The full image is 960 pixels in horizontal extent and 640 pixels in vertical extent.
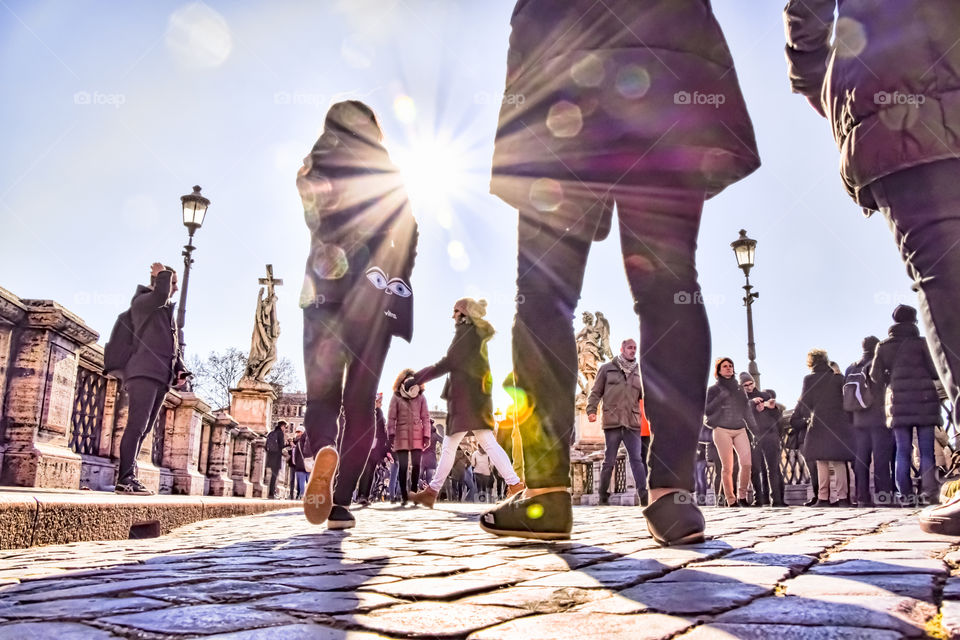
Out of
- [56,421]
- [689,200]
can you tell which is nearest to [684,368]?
[689,200]

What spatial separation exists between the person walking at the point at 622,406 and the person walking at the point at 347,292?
18.8ft

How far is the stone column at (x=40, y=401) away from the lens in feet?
25.1

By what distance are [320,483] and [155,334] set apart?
5085 millimetres

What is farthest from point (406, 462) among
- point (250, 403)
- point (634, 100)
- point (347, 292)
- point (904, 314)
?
point (250, 403)

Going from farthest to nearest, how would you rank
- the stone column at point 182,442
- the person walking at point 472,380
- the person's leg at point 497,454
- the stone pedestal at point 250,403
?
the stone pedestal at point 250,403, the stone column at point 182,442, the person's leg at point 497,454, the person walking at point 472,380

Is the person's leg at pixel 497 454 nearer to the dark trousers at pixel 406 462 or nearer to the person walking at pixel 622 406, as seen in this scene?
the person walking at pixel 622 406

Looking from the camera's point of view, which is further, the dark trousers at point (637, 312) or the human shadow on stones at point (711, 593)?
the dark trousers at point (637, 312)

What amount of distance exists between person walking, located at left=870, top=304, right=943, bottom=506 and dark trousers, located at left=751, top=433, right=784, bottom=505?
8.07 ft

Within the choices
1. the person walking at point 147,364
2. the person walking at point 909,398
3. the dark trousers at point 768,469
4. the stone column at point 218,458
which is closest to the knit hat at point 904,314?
the person walking at point 909,398

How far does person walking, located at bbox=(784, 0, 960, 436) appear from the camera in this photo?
2.50m

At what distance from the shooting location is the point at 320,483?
163 inches

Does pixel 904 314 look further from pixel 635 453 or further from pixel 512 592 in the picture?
pixel 512 592

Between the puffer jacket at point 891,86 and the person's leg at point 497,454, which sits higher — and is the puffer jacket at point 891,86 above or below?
above

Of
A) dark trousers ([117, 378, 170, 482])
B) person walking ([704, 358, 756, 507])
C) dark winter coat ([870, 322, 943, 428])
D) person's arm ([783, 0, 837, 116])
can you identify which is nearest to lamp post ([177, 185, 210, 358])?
dark trousers ([117, 378, 170, 482])
